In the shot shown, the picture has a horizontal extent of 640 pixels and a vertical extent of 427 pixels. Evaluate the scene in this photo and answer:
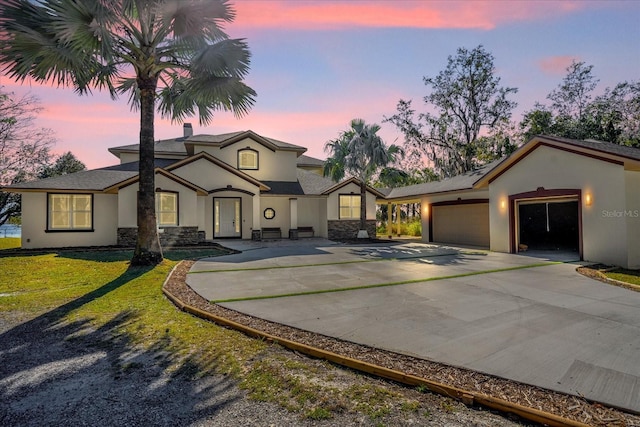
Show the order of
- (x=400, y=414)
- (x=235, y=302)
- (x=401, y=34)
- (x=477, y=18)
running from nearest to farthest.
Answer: (x=400, y=414) < (x=235, y=302) < (x=477, y=18) < (x=401, y=34)

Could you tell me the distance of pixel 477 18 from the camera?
9.02 m

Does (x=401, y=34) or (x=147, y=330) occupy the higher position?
(x=401, y=34)

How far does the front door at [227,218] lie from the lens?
1927 cm

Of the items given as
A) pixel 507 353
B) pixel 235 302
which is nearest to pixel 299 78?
pixel 235 302

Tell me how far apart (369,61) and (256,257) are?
8771 mm

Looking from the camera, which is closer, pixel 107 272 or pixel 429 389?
pixel 429 389

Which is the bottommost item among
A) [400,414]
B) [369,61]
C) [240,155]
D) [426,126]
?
[400,414]

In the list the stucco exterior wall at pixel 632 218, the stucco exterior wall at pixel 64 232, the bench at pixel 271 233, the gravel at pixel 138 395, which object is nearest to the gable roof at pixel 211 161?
the bench at pixel 271 233

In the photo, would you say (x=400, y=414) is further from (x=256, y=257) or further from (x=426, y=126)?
(x=426, y=126)

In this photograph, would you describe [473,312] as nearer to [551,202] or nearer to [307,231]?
[551,202]

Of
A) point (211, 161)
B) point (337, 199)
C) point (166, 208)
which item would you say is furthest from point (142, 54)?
point (337, 199)

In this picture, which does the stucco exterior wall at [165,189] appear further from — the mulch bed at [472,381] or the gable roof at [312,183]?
the mulch bed at [472,381]

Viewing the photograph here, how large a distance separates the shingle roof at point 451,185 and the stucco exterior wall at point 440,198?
40cm

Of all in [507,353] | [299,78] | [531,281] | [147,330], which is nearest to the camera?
[507,353]
